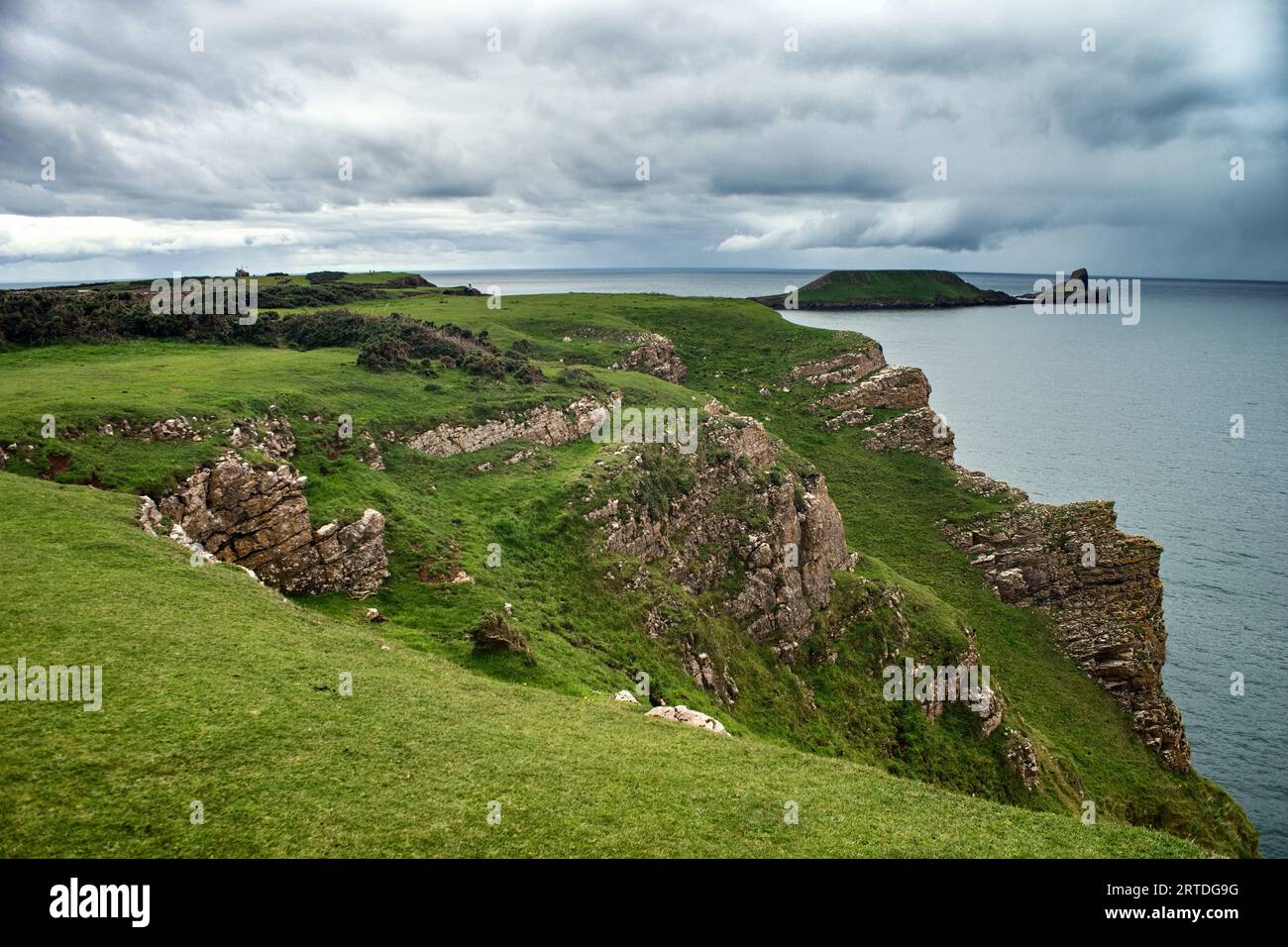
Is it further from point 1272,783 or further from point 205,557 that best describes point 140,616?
point 1272,783

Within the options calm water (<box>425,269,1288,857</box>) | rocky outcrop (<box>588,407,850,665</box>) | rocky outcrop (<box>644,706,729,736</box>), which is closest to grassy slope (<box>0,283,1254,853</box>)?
rocky outcrop (<box>588,407,850,665</box>)

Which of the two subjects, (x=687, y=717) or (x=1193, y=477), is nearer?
(x=687, y=717)

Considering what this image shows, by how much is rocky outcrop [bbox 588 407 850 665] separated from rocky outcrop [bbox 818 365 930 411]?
43562 mm

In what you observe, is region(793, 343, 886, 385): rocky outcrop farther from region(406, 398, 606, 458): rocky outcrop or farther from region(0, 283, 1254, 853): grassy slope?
region(406, 398, 606, 458): rocky outcrop

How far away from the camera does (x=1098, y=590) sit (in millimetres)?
65125

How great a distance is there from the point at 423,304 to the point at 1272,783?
101 meters

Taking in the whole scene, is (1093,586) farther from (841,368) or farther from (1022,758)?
(841,368)

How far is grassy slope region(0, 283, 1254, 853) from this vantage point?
31.6 metres

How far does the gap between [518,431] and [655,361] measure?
44.3 m

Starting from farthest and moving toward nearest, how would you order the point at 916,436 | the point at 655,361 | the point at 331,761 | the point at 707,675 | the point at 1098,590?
the point at 916,436
the point at 655,361
the point at 1098,590
the point at 707,675
the point at 331,761

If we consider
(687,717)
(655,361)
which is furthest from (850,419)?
(687,717)

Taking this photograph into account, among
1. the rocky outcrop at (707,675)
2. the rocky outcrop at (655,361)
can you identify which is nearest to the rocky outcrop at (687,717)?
the rocky outcrop at (707,675)

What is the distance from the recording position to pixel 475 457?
47250mm

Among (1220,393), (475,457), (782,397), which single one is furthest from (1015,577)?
(1220,393)
